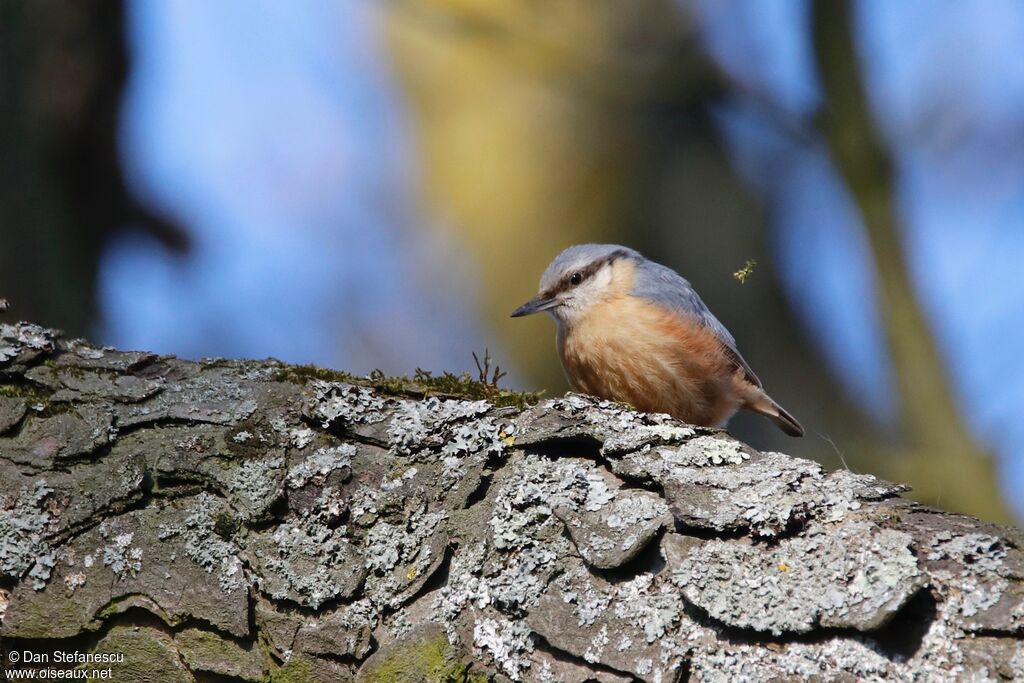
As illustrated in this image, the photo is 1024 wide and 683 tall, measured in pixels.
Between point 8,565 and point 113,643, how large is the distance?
1.09 ft

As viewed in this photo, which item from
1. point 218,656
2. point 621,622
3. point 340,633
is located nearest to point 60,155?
point 218,656

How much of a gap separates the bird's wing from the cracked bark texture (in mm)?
1649

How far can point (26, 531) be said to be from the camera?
2230 millimetres

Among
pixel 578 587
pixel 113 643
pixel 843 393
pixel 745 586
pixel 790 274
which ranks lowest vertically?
pixel 745 586

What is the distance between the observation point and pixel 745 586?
1812mm

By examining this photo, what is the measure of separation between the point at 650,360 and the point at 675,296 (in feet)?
A: 1.42

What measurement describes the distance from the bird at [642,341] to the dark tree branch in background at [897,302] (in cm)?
133

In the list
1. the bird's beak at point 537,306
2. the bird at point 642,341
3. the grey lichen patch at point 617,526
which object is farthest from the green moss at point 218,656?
the bird's beak at point 537,306

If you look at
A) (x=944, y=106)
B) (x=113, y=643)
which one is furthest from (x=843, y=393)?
(x=113, y=643)

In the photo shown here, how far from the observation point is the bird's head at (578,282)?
4148mm

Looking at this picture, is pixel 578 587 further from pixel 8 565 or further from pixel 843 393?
pixel 843 393

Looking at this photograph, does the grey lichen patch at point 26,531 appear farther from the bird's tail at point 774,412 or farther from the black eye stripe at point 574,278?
the bird's tail at point 774,412

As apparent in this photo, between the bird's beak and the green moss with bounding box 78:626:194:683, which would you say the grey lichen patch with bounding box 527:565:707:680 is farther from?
the bird's beak

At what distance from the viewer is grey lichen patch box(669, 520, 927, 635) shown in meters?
1.68
